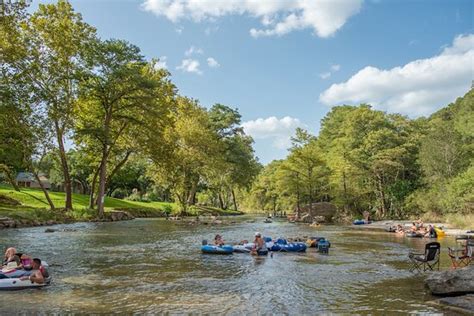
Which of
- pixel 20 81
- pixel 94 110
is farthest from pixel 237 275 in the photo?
pixel 94 110

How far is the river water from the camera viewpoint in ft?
37.2

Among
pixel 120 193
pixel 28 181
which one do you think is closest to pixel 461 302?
pixel 120 193

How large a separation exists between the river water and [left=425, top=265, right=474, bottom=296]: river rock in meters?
0.44

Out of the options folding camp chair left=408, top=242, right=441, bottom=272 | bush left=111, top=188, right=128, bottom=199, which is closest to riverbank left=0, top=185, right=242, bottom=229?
folding camp chair left=408, top=242, right=441, bottom=272

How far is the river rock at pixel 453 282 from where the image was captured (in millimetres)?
12047

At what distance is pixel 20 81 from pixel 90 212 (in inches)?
608

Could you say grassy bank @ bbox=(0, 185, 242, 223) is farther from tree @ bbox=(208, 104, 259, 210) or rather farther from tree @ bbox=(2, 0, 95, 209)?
tree @ bbox=(208, 104, 259, 210)

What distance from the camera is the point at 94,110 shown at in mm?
47062

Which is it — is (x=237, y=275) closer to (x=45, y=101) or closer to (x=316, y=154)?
(x=45, y=101)

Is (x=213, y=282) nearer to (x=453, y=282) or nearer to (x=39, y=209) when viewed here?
(x=453, y=282)

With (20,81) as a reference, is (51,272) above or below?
below

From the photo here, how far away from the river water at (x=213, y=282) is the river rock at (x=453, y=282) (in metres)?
0.44

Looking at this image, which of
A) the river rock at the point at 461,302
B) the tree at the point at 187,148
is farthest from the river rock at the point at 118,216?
the river rock at the point at 461,302

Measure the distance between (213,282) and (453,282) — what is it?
302 inches
